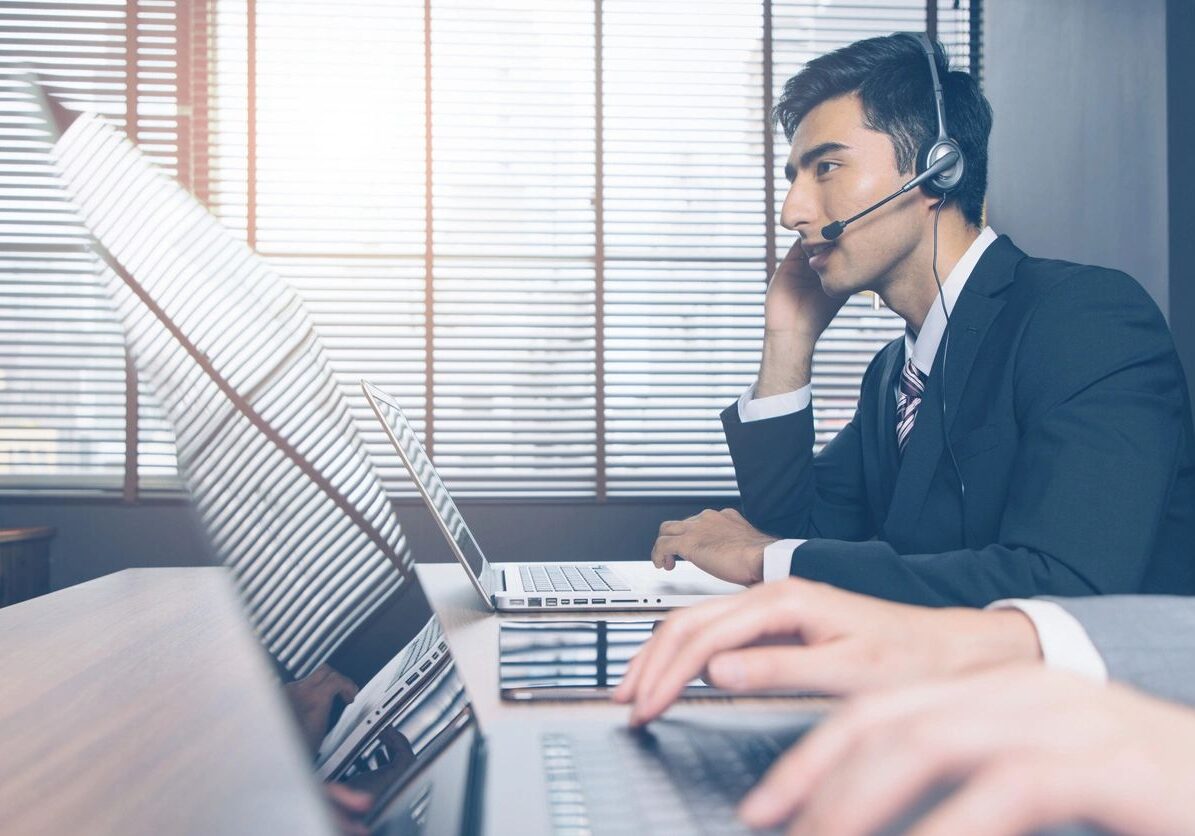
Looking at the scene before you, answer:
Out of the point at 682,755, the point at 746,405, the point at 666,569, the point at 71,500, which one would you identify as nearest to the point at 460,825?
the point at 682,755

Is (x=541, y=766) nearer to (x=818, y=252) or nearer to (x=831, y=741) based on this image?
(x=831, y=741)

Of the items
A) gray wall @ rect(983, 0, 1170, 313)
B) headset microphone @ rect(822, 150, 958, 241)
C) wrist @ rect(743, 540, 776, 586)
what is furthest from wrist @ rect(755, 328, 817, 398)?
gray wall @ rect(983, 0, 1170, 313)

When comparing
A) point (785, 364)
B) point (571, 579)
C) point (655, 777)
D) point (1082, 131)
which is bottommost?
point (571, 579)

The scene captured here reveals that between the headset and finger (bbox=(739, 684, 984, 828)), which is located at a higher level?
the headset

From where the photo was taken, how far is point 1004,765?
8.8 inches

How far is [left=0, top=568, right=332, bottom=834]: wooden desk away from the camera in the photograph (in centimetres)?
41

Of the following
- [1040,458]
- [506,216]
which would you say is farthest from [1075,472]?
[506,216]

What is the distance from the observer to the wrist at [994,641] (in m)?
0.52

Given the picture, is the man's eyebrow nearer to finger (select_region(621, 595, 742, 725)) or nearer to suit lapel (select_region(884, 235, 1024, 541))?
suit lapel (select_region(884, 235, 1024, 541))

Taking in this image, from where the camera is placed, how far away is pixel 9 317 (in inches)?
136

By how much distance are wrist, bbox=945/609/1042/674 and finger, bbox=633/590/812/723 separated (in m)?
0.10

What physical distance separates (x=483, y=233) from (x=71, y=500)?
1.77 m

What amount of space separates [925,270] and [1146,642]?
4.40ft

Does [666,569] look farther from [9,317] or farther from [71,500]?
[9,317]
